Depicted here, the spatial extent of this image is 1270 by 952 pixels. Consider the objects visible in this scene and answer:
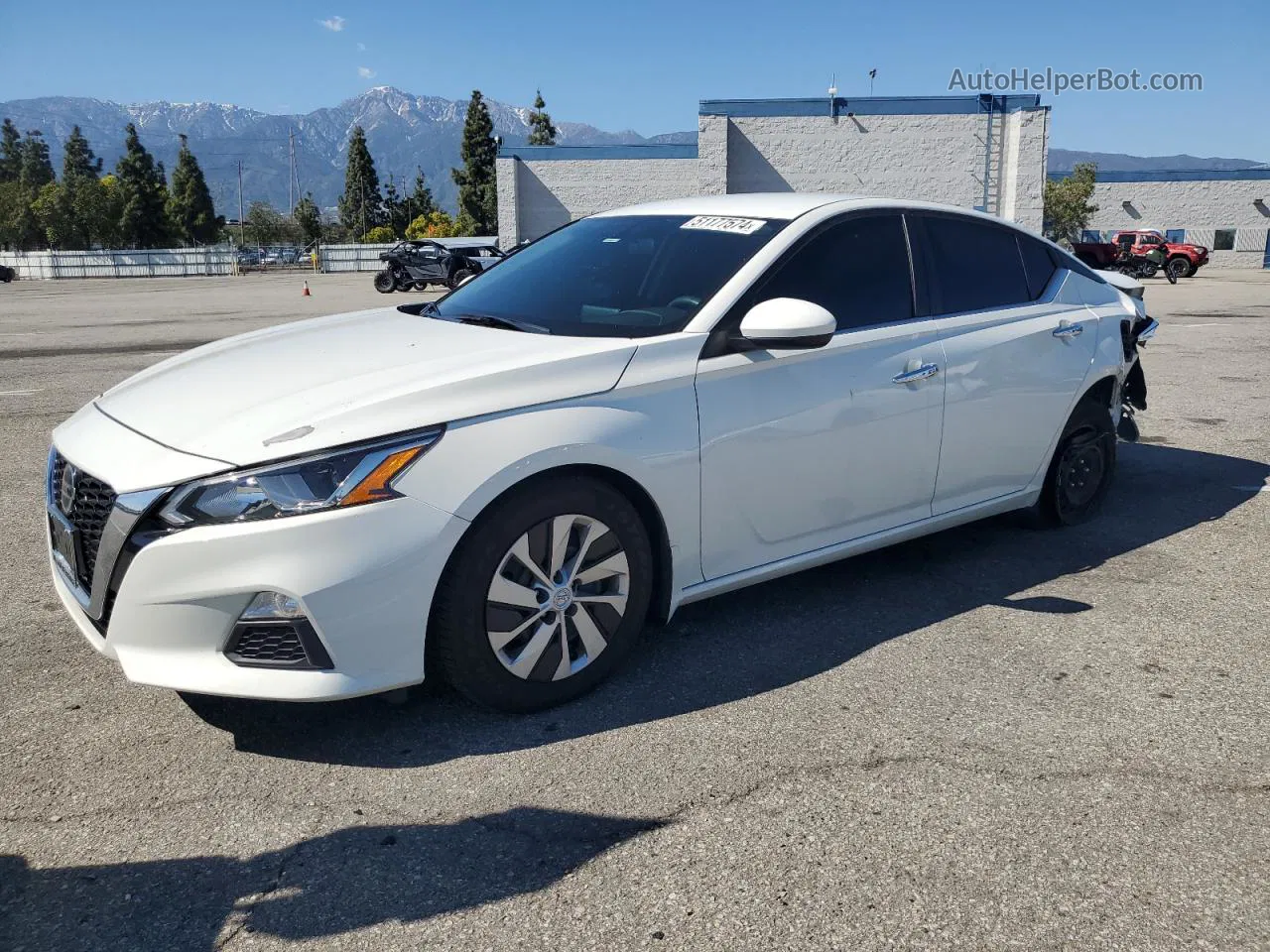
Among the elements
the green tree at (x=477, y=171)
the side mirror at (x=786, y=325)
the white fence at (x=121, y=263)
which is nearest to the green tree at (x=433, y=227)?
the green tree at (x=477, y=171)

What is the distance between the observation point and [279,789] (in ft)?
9.48

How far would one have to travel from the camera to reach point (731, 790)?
2893mm

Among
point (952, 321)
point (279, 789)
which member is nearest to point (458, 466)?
point (279, 789)

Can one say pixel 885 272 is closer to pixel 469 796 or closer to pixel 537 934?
pixel 469 796

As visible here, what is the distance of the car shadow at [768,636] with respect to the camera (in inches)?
126

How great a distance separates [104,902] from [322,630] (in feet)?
2.61

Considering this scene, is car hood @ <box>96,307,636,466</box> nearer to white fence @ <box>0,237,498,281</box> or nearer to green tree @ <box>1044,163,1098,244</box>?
green tree @ <box>1044,163,1098,244</box>

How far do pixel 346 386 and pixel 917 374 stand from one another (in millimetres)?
2215

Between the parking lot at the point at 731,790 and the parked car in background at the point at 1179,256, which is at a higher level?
the parked car in background at the point at 1179,256

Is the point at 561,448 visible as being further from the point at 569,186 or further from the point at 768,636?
the point at 569,186

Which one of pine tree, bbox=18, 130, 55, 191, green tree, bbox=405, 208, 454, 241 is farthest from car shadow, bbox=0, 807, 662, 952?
pine tree, bbox=18, 130, 55, 191

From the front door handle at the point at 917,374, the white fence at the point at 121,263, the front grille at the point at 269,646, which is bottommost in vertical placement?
the front grille at the point at 269,646

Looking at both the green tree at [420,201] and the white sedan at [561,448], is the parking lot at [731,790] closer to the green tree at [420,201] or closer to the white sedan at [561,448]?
the white sedan at [561,448]

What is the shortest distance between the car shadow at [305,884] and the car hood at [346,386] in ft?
3.39
